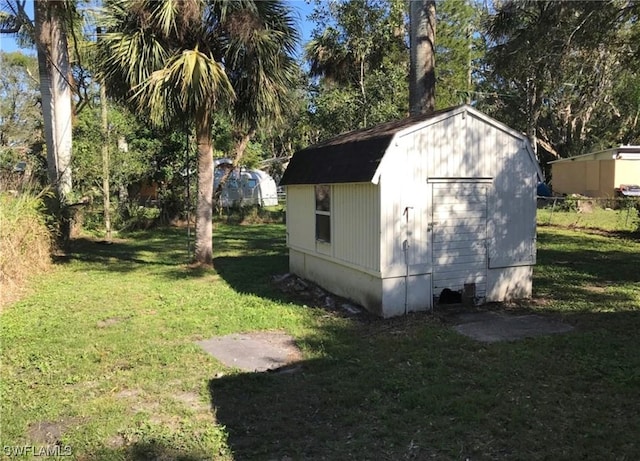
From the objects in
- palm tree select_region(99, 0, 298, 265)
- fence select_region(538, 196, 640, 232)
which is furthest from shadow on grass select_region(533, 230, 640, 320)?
palm tree select_region(99, 0, 298, 265)

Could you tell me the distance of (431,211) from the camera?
745 centimetres

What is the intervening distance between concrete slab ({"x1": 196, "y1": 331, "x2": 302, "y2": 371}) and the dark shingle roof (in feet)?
7.81

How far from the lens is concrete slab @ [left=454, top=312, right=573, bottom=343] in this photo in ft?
20.8

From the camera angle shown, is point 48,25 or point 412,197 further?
point 48,25

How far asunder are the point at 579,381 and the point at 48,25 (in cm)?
1535

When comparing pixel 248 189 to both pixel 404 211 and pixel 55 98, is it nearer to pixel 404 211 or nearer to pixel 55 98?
pixel 55 98

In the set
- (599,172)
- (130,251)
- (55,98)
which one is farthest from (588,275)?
(599,172)

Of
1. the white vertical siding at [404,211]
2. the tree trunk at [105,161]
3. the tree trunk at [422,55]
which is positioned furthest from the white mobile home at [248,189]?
the white vertical siding at [404,211]

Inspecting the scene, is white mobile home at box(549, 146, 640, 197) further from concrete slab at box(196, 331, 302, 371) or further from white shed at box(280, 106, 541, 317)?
concrete slab at box(196, 331, 302, 371)

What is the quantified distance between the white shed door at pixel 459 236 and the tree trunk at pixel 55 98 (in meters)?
10.3

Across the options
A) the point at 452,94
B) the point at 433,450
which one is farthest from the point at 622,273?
the point at 452,94

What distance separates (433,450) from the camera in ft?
12.1

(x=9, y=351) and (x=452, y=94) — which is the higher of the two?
(x=452, y=94)

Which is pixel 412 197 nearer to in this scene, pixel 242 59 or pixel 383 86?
pixel 242 59
